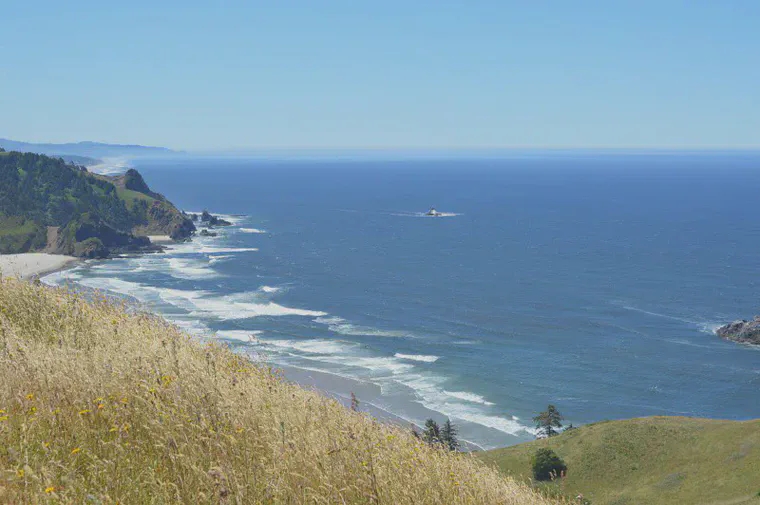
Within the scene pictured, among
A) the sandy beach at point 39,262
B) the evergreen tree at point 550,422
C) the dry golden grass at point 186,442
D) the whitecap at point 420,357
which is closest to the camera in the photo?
the dry golden grass at point 186,442

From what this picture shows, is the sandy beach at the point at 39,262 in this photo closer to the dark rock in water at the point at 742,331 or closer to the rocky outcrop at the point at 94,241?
the rocky outcrop at the point at 94,241

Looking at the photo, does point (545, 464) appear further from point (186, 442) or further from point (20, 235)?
point (20, 235)

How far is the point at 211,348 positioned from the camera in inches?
436

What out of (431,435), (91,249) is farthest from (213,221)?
(431,435)

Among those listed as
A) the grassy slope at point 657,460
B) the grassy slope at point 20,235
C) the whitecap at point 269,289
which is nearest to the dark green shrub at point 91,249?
the grassy slope at point 20,235

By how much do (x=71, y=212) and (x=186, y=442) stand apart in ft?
586

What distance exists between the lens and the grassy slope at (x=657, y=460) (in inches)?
1565

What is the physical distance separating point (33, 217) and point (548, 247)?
124 metres

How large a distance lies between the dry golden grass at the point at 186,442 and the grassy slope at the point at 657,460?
3541 cm

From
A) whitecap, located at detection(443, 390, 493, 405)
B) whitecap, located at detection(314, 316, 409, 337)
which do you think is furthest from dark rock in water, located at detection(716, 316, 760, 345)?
whitecap, located at detection(314, 316, 409, 337)

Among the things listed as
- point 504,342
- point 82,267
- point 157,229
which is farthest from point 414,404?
point 157,229

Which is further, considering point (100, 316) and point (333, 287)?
point (333, 287)

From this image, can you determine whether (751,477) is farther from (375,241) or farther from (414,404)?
(375,241)

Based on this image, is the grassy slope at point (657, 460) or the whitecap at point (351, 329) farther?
the whitecap at point (351, 329)
